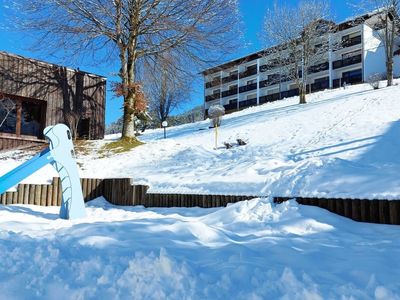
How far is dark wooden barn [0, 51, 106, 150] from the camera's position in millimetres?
14719

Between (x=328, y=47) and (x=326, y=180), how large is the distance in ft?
89.0

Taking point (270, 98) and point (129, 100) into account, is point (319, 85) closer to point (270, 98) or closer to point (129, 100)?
point (270, 98)

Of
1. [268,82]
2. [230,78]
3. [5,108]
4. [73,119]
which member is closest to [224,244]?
[5,108]

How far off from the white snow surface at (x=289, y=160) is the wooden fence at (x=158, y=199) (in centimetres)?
19

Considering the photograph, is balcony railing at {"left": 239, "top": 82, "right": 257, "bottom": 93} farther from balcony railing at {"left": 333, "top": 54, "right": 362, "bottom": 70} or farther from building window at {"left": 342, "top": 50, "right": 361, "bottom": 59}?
building window at {"left": 342, "top": 50, "right": 361, "bottom": 59}

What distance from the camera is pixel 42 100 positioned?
1588cm

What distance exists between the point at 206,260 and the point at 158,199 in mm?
4203

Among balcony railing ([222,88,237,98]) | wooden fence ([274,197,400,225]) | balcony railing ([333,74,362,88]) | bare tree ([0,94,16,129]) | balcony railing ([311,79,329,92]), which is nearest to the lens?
wooden fence ([274,197,400,225])

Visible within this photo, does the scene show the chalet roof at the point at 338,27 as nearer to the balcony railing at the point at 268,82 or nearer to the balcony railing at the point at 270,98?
the balcony railing at the point at 268,82

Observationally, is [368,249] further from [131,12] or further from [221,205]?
[131,12]

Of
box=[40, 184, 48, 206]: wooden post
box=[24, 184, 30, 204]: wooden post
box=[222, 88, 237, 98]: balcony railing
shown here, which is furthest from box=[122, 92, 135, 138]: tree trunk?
box=[222, 88, 237, 98]: balcony railing

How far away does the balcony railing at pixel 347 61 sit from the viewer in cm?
3893

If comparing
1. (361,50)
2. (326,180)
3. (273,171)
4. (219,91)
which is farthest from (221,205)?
(219,91)

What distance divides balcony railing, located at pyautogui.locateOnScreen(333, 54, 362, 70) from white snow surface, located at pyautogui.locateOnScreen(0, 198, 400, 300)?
38935mm
